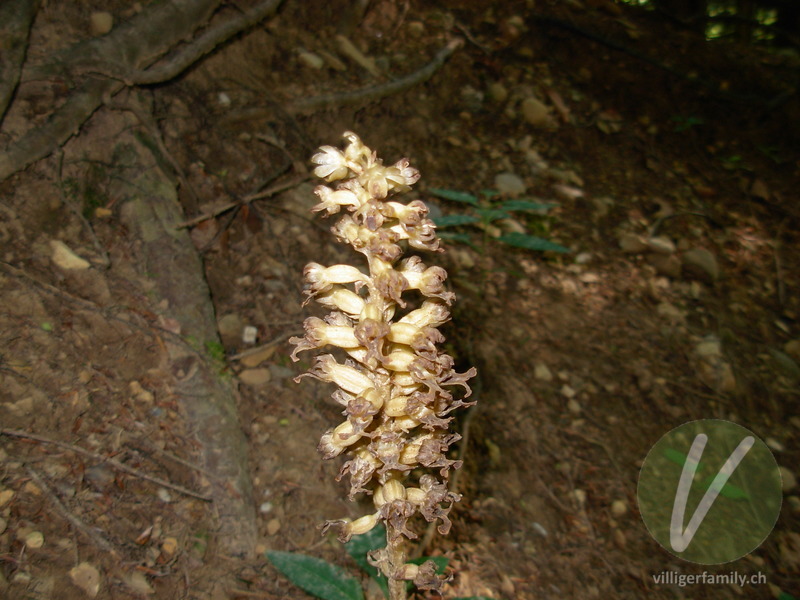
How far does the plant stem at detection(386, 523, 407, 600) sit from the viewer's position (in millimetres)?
1641

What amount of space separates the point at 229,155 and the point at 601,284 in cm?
283

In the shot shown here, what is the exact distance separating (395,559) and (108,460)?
51.4 inches

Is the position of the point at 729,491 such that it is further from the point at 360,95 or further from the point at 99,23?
the point at 99,23

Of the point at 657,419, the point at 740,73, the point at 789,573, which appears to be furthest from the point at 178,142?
the point at 740,73

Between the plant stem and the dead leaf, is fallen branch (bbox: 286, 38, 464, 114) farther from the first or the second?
the plant stem

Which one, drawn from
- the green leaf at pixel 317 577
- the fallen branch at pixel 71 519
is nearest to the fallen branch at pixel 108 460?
the fallen branch at pixel 71 519

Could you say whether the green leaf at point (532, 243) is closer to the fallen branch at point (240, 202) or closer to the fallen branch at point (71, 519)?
the fallen branch at point (240, 202)

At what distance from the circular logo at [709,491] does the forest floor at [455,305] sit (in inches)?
3.1

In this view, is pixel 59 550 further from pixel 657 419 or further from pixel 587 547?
pixel 657 419

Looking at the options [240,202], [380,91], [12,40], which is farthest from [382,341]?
[380,91]

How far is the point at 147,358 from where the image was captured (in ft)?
8.56

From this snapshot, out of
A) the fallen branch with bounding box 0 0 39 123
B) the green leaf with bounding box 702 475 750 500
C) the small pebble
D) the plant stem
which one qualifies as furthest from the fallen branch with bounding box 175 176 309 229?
the green leaf with bounding box 702 475 750 500

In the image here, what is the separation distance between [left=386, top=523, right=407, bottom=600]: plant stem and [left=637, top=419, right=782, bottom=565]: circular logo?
1.79 m

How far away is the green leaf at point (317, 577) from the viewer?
2004 millimetres
